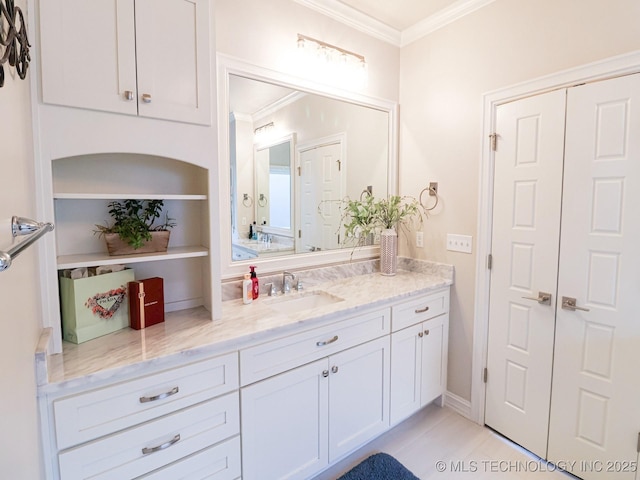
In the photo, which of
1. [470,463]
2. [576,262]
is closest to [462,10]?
[576,262]

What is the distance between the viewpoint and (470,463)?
1919 mm

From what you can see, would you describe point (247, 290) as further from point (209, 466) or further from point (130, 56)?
point (130, 56)

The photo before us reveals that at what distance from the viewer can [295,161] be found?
2.27 meters

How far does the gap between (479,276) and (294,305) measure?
1232 mm

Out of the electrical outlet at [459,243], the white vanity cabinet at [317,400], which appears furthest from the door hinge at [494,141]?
the white vanity cabinet at [317,400]

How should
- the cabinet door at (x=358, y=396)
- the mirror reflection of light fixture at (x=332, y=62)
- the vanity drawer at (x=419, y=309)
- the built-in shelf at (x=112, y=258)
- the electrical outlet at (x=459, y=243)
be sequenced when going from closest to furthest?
the built-in shelf at (x=112, y=258) → the cabinet door at (x=358, y=396) → the vanity drawer at (x=419, y=309) → the mirror reflection of light fixture at (x=332, y=62) → the electrical outlet at (x=459, y=243)

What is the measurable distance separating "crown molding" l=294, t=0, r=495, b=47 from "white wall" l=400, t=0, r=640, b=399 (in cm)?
5

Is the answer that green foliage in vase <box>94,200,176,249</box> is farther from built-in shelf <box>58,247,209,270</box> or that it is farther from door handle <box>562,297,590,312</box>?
door handle <box>562,297,590,312</box>

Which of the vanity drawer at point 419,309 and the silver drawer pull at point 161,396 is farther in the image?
the vanity drawer at point 419,309

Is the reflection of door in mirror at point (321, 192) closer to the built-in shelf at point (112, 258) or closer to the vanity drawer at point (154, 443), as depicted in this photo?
the built-in shelf at point (112, 258)

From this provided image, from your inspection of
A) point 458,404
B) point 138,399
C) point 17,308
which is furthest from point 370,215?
point 17,308

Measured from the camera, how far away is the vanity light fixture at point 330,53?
2.08 m

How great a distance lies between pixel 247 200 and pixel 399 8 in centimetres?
166

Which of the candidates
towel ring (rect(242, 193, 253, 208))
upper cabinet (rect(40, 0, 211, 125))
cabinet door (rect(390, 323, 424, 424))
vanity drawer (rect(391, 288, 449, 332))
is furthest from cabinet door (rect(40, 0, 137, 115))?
cabinet door (rect(390, 323, 424, 424))
